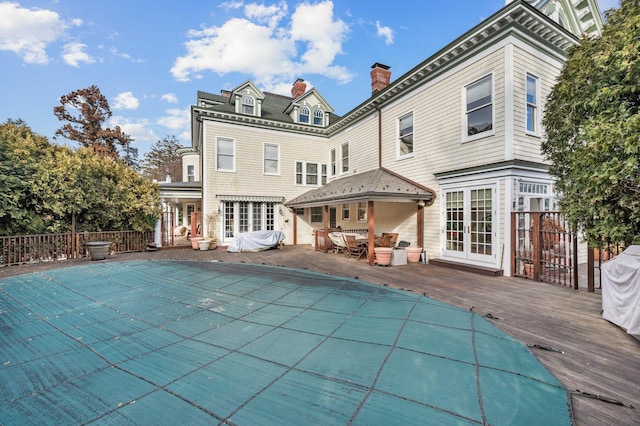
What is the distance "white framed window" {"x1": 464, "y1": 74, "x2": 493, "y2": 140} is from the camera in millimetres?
7754

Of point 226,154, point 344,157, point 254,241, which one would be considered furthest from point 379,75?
point 254,241

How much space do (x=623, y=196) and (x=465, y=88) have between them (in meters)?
6.01

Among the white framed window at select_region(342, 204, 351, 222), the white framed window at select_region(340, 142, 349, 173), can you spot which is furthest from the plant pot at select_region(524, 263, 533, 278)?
the white framed window at select_region(340, 142, 349, 173)

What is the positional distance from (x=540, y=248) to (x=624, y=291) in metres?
3.13

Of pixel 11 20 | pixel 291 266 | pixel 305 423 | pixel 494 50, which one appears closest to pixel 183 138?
pixel 11 20

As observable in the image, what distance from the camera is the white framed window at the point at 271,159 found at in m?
14.9

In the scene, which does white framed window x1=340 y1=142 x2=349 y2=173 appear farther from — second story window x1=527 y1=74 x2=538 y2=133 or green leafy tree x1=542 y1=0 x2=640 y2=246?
green leafy tree x1=542 y1=0 x2=640 y2=246

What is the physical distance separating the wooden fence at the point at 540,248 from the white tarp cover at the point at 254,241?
9713 millimetres

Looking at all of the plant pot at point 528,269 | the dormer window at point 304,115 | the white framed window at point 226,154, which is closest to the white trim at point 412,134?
the plant pot at point 528,269

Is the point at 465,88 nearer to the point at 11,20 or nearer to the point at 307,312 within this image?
the point at 307,312

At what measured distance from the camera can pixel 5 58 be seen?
12.2m

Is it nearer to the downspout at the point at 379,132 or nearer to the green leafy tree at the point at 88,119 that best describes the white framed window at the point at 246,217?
the downspout at the point at 379,132

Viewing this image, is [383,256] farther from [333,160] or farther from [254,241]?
[333,160]

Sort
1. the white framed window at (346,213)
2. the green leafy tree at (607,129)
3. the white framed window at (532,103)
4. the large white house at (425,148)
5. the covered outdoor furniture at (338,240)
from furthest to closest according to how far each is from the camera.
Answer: the white framed window at (346,213) < the covered outdoor furniture at (338,240) < the white framed window at (532,103) < the large white house at (425,148) < the green leafy tree at (607,129)
